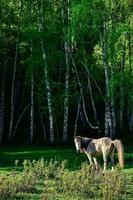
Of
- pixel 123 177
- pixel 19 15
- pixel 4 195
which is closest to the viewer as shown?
pixel 4 195

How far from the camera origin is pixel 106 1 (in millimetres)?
41750

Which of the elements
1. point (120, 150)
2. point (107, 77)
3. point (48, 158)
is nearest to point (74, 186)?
point (120, 150)

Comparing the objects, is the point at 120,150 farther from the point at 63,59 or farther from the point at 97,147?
the point at 63,59

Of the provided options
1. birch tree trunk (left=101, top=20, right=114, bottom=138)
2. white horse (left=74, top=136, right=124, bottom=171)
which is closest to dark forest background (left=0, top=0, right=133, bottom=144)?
birch tree trunk (left=101, top=20, right=114, bottom=138)

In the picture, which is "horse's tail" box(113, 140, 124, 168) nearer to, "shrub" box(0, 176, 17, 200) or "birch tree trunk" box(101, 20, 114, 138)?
"shrub" box(0, 176, 17, 200)

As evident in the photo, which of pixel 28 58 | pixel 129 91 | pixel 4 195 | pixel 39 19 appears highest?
pixel 39 19

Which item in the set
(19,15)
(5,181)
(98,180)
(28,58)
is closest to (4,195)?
(5,181)

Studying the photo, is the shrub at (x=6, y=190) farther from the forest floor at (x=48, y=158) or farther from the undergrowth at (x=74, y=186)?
the forest floor at (x=48, y=158)

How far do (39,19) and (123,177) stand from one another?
93.8 feet

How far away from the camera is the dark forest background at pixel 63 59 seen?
41094mm

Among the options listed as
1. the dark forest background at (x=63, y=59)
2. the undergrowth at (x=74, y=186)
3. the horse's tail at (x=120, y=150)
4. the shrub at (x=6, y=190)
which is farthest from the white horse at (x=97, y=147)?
the dark forest background at (x=63, y=59)

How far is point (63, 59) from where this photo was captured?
4866cm

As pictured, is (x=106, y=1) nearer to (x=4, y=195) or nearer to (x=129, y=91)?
(x=129, y=91)

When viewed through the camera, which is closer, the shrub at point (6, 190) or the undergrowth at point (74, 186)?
the shrub at point (6, 190)
